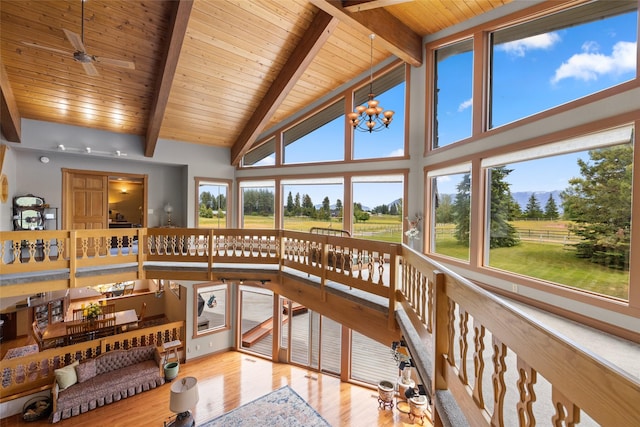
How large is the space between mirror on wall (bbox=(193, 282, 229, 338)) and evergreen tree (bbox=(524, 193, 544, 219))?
7674 mm

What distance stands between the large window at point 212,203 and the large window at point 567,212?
23.4 feet

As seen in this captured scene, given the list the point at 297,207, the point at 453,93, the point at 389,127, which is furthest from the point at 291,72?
the point at 297,207

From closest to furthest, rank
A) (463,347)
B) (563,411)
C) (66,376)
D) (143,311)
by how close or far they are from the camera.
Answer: (563,411)
(463,347)
(66,376)
(143,311)

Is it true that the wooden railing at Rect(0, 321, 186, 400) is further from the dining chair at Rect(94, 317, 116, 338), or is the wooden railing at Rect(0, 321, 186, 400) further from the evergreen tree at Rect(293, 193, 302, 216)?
the evergreen tree at Rect(293, 193, 302, 216)

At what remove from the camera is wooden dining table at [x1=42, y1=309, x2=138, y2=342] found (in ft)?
23.8

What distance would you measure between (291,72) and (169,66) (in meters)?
2.20

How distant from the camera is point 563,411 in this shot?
3.32 ft

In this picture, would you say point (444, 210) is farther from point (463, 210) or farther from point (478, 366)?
point (478, 366)

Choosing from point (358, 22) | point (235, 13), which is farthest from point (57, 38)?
point (358, 22)

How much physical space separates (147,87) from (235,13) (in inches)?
103

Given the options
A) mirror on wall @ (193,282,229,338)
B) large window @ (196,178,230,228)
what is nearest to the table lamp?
mirror on wall @ (193,282,229,338)

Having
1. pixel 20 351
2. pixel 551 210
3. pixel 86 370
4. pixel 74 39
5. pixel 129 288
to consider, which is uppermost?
pixel 74 39

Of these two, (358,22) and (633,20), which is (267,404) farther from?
(633,20)

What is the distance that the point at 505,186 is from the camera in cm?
453
